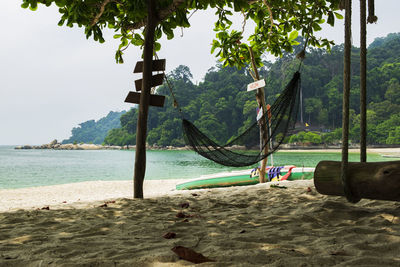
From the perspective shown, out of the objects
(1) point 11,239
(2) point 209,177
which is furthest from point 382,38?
(1) point 11,239

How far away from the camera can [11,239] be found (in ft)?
4.04

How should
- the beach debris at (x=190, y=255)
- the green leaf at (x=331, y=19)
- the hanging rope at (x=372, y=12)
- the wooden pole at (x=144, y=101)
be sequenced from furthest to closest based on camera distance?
the green leaf at (x=331, y=19)
the wooden pole at (x=144, y=101)
the hanging rope at (x=372, y=12)
the beach debris at (x=190, y=255)

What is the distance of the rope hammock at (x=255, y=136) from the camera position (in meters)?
2.37

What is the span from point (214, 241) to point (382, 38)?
7926 centimetres

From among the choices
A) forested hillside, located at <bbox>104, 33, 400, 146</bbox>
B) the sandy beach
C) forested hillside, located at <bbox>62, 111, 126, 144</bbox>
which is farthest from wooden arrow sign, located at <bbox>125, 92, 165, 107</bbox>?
forested hillside, located at <bbox>62, 111, 126, 144</bbox>

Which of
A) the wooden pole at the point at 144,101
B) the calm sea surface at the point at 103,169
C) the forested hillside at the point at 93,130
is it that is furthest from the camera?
the forested hillside at the point at 93,130

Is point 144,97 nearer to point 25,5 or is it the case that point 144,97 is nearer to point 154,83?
point 154,83

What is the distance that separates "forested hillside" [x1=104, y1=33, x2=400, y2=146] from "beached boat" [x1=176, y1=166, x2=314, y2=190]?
1004 inches

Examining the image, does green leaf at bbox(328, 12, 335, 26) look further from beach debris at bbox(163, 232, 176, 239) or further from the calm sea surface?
the calm sea surface

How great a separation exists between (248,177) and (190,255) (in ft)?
15.1

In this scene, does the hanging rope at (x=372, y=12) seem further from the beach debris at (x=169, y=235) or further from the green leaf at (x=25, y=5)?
the green leaf at (x=25, y=5)

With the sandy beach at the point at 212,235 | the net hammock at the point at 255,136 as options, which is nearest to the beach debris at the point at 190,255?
the sandy beach at the point at 212,235

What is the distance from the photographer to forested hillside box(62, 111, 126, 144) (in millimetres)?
81000

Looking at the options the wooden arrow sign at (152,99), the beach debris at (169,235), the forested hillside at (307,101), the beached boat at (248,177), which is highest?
the forested hillside at (307,101)
